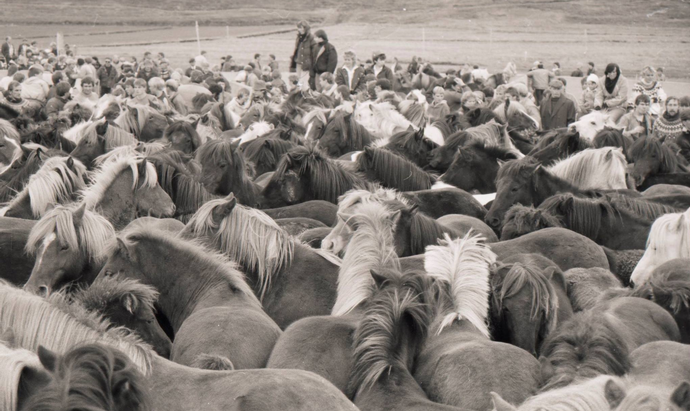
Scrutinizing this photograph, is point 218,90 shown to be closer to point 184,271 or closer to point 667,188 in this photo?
point 667,188

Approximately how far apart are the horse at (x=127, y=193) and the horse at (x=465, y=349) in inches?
107

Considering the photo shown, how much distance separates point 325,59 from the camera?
18453mm

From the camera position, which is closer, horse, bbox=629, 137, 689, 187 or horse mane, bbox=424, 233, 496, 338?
horse mane, bbox=424, 233, 496, 338

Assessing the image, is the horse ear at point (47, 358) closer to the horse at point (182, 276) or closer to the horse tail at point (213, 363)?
the horse tail at point (213, 363)

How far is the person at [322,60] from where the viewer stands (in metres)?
18.3

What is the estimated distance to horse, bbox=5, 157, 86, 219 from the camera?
6457 millimetres

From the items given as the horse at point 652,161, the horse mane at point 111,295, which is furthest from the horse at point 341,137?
the horse mane at point 111,295

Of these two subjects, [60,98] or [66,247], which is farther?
[60,98]

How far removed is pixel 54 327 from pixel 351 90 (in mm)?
14543

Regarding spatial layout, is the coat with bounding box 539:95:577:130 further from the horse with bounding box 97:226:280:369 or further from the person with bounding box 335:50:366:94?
the horse with bounding box 97:226:280:369

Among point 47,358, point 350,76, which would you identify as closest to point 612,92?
point 350,76

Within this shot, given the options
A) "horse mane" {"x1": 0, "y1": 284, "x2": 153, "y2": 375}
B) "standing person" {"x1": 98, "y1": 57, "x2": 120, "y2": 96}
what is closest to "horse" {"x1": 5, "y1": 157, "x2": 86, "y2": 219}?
"horse mane" {"x1": 0, "y1": 284, "x2": 153, "y2": 375}

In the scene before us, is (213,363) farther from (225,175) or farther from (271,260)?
(225,175)

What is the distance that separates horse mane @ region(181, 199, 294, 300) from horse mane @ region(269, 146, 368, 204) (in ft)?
7.64
